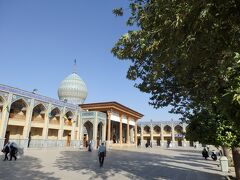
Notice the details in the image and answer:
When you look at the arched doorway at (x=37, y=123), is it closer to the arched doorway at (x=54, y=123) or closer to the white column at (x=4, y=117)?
the arched doorway at (x=54, y=123)

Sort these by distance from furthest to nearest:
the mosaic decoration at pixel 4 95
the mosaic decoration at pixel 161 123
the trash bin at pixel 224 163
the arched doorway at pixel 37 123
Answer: the mosaic decoration at pixel 161 123
the arched doorway at pixel 37 123
the mosaic decoration at pixel 4 95
the trash bin at pixel 224 163

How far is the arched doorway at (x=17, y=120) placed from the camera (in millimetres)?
25609

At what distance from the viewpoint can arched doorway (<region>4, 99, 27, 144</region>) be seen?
25.6 metres

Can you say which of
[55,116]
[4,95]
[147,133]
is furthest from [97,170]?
[147,133]

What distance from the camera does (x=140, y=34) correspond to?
5.59 metres

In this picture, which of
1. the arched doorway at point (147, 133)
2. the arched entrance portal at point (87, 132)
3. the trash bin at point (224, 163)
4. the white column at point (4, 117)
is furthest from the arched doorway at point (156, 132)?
the trash bin at point (224, 163)

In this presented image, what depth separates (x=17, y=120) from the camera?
25.7 metres

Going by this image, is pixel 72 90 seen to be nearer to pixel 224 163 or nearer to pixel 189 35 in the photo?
pixel 224 163

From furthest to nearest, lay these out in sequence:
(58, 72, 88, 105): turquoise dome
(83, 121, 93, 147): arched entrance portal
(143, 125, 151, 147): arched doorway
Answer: (143, 125, 151, 147): arched doorway
(58, 72, 88, 105): turquoise dome
(83, 121, 93, 147): arched entrance portal

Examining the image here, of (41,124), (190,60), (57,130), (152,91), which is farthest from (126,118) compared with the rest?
(190,60)

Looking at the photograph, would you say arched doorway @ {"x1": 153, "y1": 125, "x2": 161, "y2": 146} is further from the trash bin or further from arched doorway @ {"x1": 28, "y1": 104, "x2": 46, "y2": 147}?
the trash bin

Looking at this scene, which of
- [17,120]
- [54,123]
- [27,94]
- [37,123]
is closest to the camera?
[17,120]

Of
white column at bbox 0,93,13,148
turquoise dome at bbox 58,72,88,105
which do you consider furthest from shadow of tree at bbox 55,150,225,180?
turquoise dome at bbox 58,72,88,105

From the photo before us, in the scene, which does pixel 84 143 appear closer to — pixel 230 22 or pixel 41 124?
pixel 41 124
